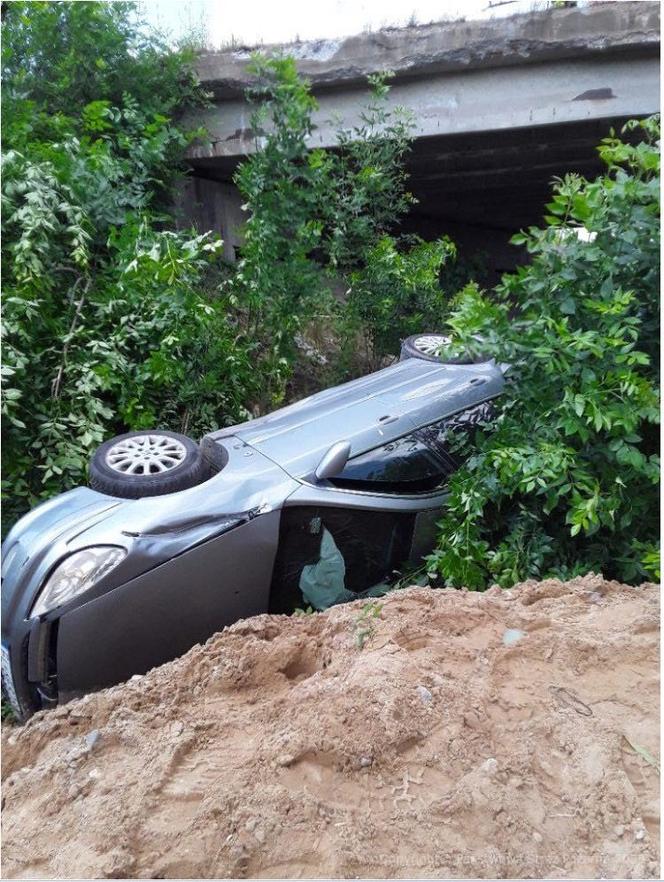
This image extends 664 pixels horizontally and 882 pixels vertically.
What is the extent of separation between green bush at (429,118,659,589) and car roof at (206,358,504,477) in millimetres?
472

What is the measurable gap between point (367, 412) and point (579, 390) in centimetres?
147

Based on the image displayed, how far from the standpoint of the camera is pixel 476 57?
684 centimetres

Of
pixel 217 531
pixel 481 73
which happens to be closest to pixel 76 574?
pixel 217 531

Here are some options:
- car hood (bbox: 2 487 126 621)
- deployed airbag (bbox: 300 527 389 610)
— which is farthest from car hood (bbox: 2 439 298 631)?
deployed airbag (bbox: 300 527 389 610)

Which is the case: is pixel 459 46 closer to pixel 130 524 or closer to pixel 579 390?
pixel 579 390

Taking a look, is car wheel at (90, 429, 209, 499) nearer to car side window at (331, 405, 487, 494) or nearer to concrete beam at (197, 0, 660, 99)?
car side window at (331, 405, 487, 494)

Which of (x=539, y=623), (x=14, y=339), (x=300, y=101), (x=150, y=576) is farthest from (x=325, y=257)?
(x=539, y=623)

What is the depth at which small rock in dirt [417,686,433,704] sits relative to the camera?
6.75 feet

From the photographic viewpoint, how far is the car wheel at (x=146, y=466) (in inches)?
144

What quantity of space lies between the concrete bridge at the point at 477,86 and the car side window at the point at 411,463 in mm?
4293

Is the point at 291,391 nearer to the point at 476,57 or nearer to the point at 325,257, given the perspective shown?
the point at 325,257

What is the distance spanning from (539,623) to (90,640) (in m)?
2.12

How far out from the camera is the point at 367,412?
4.36 m

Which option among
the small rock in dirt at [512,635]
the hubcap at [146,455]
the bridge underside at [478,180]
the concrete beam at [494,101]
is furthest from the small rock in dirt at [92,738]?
the concrete beam at [494,101]
